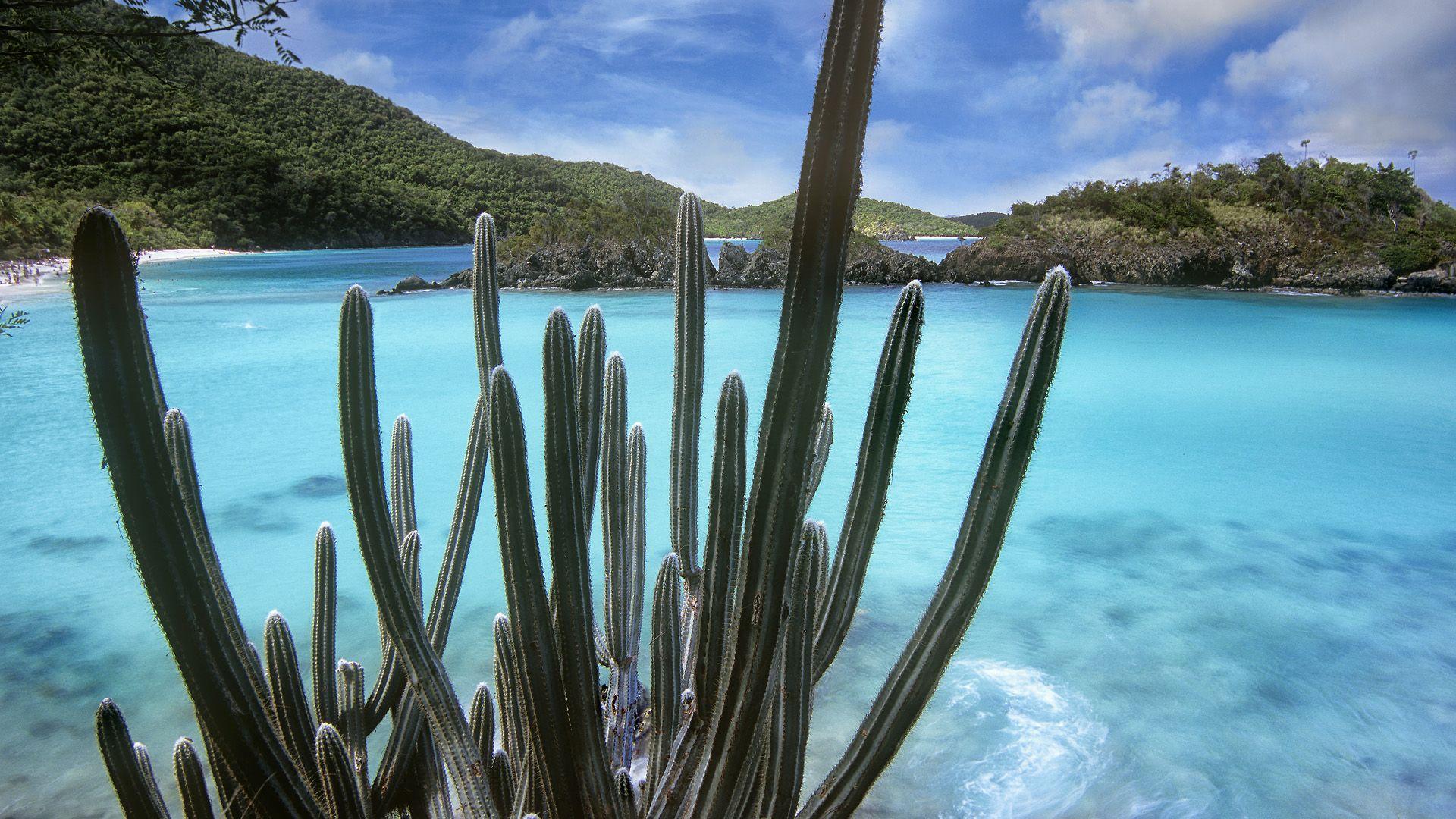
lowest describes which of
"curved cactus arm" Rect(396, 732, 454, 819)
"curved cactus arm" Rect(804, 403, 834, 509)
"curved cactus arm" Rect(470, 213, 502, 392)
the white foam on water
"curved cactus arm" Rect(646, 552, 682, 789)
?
the white foam on water

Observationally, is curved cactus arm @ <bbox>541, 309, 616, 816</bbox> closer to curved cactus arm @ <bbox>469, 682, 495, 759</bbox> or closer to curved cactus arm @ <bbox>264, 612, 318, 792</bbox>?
curved cactus arm @ <bbox>264, 612, 318, 792</bbox>

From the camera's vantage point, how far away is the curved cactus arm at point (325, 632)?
1.85 m

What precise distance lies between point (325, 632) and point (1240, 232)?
3721 cm

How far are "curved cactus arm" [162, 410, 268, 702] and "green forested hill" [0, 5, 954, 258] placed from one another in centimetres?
1709

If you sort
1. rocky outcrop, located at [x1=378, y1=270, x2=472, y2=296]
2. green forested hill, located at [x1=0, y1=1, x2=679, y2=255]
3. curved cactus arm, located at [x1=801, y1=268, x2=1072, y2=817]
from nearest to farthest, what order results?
curved cactus arm, located at [x1=801, y1=268, x2=1072, y2=817], green forested hill, located at [x1=0, y1=1, x2=679, y2=255], rocky outcrop, located at [x1=378, y1=270, x2=472, y2=296]

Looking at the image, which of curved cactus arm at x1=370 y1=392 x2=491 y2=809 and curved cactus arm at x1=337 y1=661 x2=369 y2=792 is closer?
curved cactus arm at x1=370 y1=392 x2=491 y2=809

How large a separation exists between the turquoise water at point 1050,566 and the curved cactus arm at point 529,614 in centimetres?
105

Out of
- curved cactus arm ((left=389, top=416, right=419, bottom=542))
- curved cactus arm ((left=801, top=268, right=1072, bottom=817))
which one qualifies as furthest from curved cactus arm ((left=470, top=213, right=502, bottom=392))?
curved cactus arm ((left=801, top=268, right=1072, bottom=817))

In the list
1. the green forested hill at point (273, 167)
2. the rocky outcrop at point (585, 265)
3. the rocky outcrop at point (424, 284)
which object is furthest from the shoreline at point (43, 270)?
the rocky outcrop at point (585, 265)

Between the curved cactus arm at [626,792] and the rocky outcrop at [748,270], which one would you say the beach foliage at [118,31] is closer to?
the curved cactus arm at [626,792]

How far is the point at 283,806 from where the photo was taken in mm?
1119

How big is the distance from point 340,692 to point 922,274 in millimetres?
29135

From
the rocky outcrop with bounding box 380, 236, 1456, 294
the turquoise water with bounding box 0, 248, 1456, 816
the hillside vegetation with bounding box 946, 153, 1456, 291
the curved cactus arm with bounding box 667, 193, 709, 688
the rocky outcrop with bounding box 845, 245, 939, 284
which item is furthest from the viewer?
the hillside vegetation with bounding box 946, 153, 1456, 291

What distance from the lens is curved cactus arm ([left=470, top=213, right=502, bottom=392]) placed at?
5.96 feet
